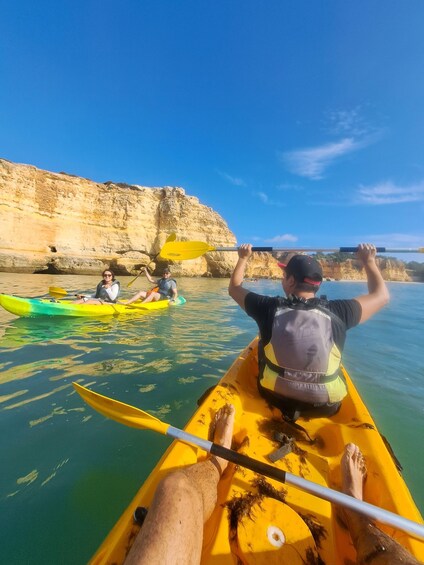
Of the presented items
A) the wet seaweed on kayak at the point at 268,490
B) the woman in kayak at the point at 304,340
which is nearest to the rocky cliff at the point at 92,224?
the woman in kayak at the point at 304,340

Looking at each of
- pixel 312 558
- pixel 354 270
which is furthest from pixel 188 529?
pixel 354 270

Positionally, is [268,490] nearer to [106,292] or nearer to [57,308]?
[57,308]

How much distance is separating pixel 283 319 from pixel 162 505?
1.43m

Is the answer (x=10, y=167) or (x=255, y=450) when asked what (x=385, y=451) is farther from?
(x=10, y=167)

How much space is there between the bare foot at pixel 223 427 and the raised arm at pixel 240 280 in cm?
87

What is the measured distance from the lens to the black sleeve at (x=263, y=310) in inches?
88.0

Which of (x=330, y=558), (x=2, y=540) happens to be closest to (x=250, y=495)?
(x=330, y=558)

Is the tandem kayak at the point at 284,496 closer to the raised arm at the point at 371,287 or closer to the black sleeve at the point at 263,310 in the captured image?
the black sleeve at the point at 263,310

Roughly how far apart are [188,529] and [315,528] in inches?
31.6

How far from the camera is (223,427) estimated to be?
77.8 inches

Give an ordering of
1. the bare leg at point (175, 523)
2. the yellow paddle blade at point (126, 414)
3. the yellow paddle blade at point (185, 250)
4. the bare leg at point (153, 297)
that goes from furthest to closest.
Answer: the bare leg at point (153, 297) < the yellow paddle blade at point (185, 250) < the yellow paddle blade at point (126, 414) < the bare leg at point (175, 523)

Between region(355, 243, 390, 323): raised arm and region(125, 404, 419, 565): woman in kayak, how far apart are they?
4.26 ft

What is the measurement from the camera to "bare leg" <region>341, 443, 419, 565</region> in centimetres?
104

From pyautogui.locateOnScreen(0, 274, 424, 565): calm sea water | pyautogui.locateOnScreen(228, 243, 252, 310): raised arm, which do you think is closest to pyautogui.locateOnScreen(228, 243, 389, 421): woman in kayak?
pyautogui.locateOnScreen(228, 243, 252, 310): raised arm
